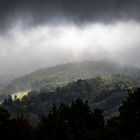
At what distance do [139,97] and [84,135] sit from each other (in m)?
22.2

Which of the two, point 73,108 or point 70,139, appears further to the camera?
point 73,108

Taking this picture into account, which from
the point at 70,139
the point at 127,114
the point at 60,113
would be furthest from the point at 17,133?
the point at 127,114

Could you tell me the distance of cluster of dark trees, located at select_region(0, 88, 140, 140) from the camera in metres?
91.8

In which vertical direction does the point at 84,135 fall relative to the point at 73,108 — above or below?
below

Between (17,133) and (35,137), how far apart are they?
11710 mm

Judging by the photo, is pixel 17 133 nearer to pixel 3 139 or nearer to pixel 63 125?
pixel 3 139

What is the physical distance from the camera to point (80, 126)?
326 feet

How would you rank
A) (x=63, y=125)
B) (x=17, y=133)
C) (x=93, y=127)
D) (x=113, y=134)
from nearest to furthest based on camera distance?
1. (x=113, y=134)
2. (x=63, y=125)
3. (x=93, y=127)
4. (x=17, y=133)

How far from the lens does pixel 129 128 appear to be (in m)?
97.1

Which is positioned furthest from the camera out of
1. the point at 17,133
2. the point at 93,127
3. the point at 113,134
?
the point at 17,133

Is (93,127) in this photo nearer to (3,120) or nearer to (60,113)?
(60,113)

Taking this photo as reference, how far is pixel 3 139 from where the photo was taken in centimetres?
10119

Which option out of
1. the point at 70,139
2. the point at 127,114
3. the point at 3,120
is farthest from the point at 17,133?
the point at 127,114

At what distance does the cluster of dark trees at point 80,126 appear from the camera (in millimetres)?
91812
